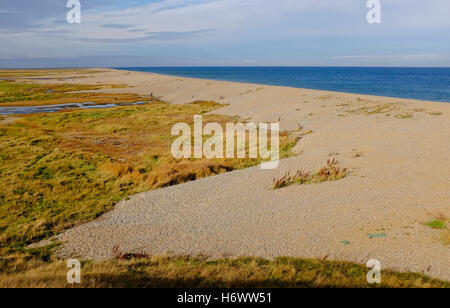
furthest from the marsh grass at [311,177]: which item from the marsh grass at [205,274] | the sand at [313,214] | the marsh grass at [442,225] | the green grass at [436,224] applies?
the marsh grass at [205,274]

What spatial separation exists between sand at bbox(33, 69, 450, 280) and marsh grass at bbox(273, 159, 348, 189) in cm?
55

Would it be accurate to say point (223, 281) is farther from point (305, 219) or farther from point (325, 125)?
point (325, 125)

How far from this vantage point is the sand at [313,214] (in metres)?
11.8

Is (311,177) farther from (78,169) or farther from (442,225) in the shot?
(78,169)

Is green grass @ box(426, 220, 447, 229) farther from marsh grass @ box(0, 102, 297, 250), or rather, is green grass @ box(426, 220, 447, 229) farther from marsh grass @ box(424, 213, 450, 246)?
marsh grass @ box(0, 102, 297, 250)

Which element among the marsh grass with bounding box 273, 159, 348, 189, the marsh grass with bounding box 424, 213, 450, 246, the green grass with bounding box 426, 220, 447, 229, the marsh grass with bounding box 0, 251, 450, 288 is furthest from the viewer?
the marsh grass with bounding box 273, 159, 348, 189

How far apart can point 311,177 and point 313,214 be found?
4.61m

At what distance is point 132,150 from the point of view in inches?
1242

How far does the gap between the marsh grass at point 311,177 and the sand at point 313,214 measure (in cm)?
55

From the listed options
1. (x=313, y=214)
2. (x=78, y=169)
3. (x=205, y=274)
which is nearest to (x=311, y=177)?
(x=313, y=214)

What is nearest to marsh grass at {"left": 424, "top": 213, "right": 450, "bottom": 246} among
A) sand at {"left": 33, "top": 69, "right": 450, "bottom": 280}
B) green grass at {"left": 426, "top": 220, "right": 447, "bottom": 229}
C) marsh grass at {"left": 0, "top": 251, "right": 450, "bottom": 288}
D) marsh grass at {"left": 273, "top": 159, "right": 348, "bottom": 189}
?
green grass at {"left": 426, "top": 220, "right": 447, "bottom": 229}

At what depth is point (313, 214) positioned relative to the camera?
14383mm

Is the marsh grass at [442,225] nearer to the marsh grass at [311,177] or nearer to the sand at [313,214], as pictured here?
the sand at [313,214]

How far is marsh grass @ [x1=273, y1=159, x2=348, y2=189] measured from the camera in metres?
18.1
